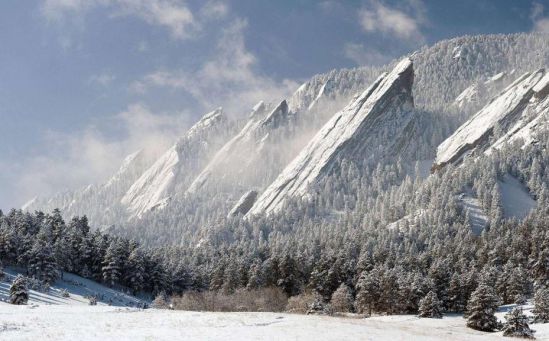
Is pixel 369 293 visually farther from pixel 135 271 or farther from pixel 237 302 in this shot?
pixel 135 271

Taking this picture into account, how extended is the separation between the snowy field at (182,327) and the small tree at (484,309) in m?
19.6

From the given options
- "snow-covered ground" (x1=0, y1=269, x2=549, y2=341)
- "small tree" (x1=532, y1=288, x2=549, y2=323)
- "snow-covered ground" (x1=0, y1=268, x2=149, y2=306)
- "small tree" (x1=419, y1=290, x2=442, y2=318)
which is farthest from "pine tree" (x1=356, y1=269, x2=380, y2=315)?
"snow-covered ground" (x1=0, y1=268, x2=149, y2=306)

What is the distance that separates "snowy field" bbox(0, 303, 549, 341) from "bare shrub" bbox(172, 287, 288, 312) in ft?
123

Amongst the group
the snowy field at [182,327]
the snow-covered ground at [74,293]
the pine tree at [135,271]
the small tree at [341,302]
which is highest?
the pine tree at [135,271]

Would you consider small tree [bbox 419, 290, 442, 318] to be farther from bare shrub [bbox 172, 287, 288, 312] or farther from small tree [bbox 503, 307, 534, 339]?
small tree [bbox 503, 307, 534, 339]

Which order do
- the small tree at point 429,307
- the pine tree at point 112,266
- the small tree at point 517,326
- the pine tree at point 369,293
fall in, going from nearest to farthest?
the small tree at point 517,326 < the small tree at point 429,307 < the pine tree at point 369,293 < the pine tree at point 112,266

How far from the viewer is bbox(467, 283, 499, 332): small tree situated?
6078cm

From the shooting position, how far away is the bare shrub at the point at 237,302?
8544 centimetres

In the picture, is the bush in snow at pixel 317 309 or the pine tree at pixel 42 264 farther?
the pine tree at pixel 42 264

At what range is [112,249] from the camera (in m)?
118

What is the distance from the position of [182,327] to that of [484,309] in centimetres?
3797

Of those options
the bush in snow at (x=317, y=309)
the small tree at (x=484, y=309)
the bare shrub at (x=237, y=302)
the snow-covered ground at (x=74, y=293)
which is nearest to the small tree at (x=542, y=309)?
the small tree at (x=484, y=309)

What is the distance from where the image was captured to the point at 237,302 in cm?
8912

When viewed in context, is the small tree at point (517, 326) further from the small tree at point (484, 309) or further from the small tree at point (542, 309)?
the small tree at point (542, 309)
